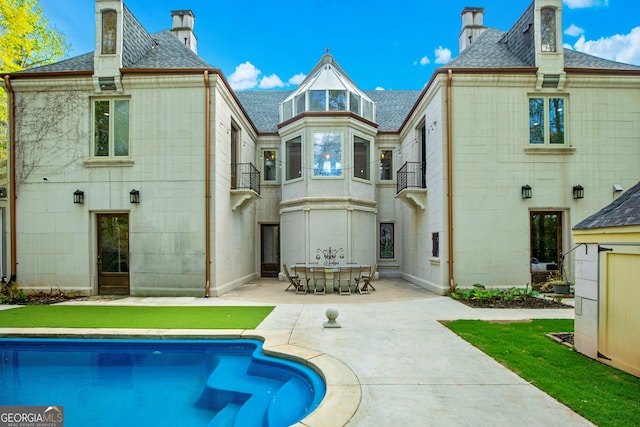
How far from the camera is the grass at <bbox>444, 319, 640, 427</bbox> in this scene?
3.06m

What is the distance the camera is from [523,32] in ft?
35.8

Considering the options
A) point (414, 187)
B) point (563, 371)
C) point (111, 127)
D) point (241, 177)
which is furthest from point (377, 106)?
point (563, 371)

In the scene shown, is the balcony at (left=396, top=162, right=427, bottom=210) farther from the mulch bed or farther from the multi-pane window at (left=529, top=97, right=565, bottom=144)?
the mulch bed

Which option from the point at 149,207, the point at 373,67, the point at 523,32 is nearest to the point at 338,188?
the point at 149,207

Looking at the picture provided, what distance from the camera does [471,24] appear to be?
16141mm

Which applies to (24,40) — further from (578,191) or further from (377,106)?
(578,191)

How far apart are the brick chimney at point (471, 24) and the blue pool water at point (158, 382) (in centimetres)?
1676

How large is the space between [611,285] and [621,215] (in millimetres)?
856

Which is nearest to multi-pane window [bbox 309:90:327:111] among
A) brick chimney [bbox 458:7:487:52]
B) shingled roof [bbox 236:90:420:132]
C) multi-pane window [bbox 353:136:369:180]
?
multi-pane window [bbox 353:136:369:180]

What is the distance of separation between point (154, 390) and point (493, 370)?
4.28 meters

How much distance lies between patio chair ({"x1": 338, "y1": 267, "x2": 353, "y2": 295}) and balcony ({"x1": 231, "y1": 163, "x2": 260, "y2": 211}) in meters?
4.07

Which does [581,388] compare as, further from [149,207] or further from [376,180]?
[376,180]

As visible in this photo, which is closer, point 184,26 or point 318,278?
point 318,278

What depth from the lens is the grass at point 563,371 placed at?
3.06 m
